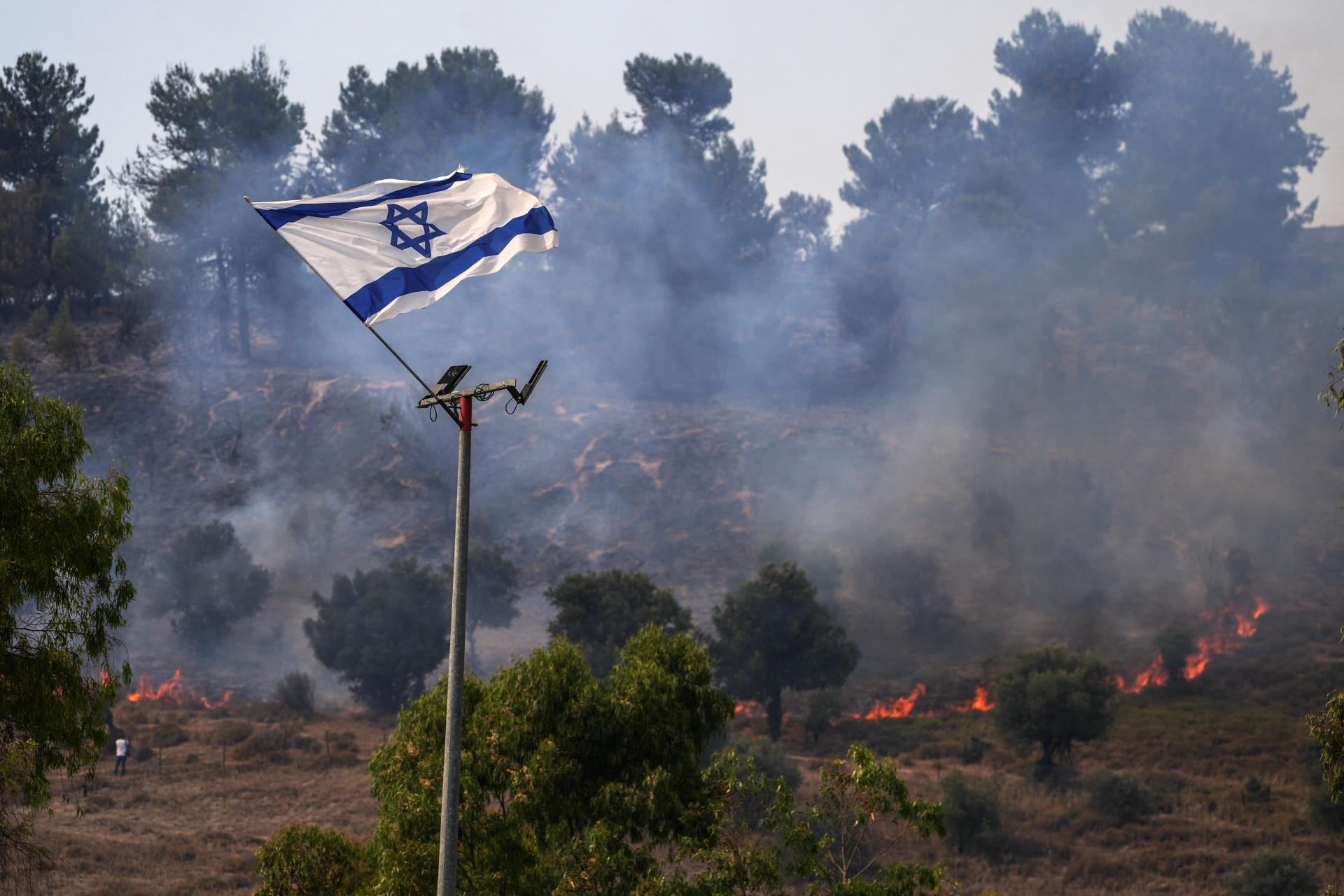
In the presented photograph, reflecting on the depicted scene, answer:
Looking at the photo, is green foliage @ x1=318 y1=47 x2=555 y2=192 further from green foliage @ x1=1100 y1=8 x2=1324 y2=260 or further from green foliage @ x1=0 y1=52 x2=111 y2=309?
green foliage @ x1=1100 y1=8 x2=1324 y2=260

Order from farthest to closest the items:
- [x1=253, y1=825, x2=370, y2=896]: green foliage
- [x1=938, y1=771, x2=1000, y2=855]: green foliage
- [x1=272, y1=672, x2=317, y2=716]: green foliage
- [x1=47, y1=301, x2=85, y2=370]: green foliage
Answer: [x1=47, y1=301, x2=85, y2=370]: green foliage < [x1=272, y1=672, x2=317, y2=716]: green foliage < [x1=938, y1=771, x2=1000, y2=855]: green foliage < [x1=253, y1=825, x2=370, y2=896]: green foliage

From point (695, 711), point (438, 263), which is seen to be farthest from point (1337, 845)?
point (438, 263)

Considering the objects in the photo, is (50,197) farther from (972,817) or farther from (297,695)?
(972,817)

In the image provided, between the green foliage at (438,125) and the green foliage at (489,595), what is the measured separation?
125 feet

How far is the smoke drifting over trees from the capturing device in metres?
71.1

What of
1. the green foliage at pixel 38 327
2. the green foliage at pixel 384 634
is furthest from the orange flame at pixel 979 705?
the green foliage at pixel 38 327

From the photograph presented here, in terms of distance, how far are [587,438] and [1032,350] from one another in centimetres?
3638

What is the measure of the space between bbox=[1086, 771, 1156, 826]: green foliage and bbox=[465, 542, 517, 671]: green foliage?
105ft

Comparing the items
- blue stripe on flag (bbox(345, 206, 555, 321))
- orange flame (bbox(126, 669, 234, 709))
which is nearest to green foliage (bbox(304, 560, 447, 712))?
orange flame (bbox(126, 669, 234, 709))

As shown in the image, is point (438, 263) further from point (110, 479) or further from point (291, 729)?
point (291, 729)

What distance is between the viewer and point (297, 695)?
51.9m

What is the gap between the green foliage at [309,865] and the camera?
1691cm

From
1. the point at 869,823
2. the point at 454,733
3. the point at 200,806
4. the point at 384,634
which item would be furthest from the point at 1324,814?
the point at 384,634

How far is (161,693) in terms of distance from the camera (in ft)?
177
